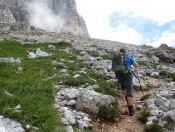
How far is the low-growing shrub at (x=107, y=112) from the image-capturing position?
1400 cm

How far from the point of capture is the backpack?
15.8 m

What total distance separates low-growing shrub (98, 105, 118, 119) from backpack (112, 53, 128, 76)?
2.24 metres

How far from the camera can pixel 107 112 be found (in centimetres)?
1403

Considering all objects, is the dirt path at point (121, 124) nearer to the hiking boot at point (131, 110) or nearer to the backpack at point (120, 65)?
the hiking boot at point (131, 110)

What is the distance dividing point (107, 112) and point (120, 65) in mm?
2836

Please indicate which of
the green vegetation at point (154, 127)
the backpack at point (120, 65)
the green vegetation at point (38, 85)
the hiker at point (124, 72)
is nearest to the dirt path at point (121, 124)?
the green vegetation at point (154, 127)

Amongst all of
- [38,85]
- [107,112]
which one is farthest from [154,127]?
[38,85]

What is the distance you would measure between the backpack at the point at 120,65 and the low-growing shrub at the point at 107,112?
7.35 feet

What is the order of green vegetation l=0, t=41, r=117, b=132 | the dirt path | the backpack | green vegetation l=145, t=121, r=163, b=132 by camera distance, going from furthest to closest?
the backpack, the dirt path, green vegetation l=145, t=121, r=163, b=132, green vegetation l=0, t=41, r=117, b=132

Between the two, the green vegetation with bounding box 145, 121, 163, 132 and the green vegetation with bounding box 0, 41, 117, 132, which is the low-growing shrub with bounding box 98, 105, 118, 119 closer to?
the green vegetation with bounding box 145, 121, 163, 132

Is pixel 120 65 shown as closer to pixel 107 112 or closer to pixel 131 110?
pixel 131 110

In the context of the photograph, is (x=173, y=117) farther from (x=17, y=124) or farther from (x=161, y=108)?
(x=17, y=124)

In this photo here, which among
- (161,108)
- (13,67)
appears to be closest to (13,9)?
(13,67)

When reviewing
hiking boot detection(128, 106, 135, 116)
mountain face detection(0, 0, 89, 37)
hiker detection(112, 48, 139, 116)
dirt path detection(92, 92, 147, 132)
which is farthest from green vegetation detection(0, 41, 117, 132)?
mountain face detection(0, 0, 89, 37)
